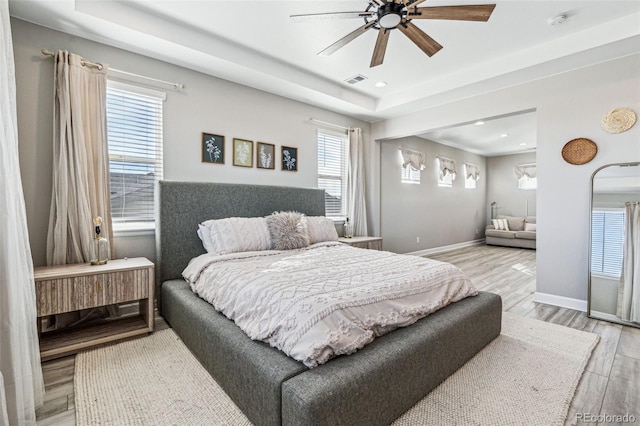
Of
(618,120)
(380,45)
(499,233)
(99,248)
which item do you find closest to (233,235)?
(99,248)

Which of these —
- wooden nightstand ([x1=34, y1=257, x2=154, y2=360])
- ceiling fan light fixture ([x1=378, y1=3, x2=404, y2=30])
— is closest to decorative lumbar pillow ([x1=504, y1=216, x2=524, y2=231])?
ceiling fan light fixture ([x1=378, y1=3, x2=404, y2=30])

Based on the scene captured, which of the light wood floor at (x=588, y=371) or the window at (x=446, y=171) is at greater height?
the window at (x=446, y=171)

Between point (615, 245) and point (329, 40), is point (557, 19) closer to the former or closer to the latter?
point (329, 40)

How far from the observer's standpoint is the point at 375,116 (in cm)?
493

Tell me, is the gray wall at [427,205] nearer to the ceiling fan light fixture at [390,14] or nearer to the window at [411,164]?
the window at [411,164]

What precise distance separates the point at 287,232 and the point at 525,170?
8077 mm

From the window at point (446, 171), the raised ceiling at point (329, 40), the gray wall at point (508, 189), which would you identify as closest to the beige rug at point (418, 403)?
the raised ceiling at point (329, 40)

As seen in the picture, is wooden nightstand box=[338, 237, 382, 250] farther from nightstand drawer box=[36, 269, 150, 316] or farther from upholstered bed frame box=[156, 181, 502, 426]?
nightstand drawer box=[36, 269, 150, 316]

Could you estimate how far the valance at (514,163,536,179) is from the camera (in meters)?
8.12

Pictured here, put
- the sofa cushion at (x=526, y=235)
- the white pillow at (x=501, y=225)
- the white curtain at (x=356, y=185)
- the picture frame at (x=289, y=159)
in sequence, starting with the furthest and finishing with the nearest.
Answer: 1. the white pillow at (x=501, y=225)
2. the sofa cushion at (x=526, y=235)
3. the white curtain at (x=356, y=185)
4. the picture frame at (x=289, y=159)

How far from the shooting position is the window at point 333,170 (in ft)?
15.4

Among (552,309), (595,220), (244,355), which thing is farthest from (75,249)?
(595,220)

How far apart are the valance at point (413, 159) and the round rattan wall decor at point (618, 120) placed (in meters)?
3.26

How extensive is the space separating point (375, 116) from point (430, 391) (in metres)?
4.18
